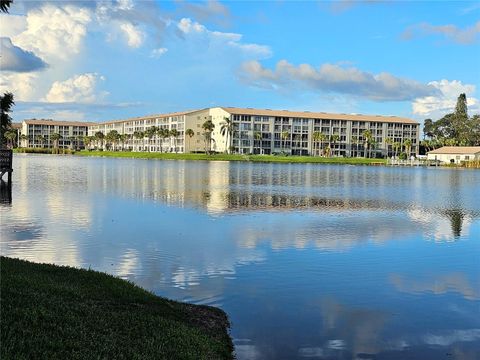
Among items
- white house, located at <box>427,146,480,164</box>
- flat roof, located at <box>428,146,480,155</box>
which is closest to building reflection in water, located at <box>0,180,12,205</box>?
white house, located at <box>427,146,480,164</box>

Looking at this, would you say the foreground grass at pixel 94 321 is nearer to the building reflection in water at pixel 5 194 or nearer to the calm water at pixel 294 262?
the calm water at pixel 294 262

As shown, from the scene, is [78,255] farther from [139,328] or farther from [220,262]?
[139,328]

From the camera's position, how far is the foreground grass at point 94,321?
7645 mm

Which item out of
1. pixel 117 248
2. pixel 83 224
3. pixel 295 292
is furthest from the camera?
pixel 83 224

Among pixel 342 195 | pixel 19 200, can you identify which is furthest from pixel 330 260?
pixel 342 195

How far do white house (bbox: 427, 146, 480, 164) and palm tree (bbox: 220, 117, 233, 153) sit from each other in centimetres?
7364

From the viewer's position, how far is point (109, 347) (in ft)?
26.3

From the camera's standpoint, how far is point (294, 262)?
19.2m

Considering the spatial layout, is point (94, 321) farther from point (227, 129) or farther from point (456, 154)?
point (456, 154)

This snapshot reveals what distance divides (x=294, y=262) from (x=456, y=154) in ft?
589

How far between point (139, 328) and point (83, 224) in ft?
60.5

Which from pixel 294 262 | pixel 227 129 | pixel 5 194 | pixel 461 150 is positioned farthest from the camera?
pixel 227 129

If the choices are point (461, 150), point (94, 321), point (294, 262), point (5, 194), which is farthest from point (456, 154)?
point (94, 321)

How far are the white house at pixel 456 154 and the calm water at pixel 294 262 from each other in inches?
5994
